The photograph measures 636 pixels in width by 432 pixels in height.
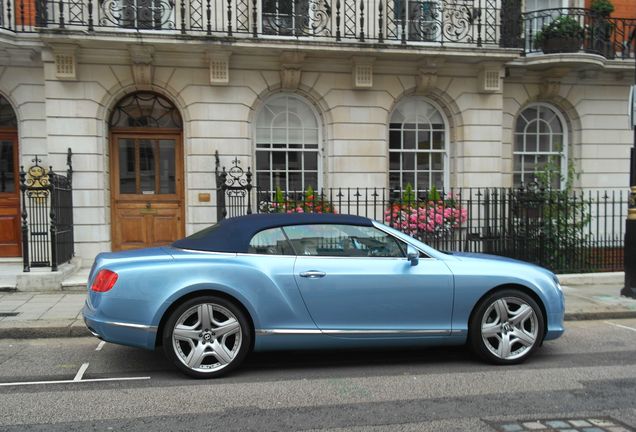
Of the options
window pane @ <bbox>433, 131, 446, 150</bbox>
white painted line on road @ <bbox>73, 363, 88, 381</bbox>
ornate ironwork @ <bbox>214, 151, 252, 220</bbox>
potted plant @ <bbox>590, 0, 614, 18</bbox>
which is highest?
potted plant @ <bbox>590, 0, 614, 18</bbox>

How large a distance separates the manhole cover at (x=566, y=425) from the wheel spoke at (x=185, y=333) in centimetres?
261

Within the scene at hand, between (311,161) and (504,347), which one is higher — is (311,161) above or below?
above

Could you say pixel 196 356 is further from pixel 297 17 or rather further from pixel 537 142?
pixel 537 142

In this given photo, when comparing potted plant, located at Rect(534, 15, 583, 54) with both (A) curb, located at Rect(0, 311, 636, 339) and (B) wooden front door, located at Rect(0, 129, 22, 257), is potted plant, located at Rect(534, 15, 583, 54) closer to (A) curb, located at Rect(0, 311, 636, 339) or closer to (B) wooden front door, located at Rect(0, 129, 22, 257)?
(A) curb, located at Rect(0, 311, 636, 339)

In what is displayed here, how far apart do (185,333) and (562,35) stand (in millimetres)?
11718

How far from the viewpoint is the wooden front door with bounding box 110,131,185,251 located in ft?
38.6

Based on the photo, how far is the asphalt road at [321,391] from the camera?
422 centimetres

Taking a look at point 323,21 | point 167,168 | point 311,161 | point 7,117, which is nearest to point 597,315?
point 311,161

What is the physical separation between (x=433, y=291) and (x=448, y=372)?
0.80 m

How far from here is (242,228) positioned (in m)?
5.59

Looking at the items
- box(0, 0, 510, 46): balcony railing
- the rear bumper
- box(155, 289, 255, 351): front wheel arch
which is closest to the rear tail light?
the rear bumper

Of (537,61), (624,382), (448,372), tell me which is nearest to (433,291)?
(448,372)

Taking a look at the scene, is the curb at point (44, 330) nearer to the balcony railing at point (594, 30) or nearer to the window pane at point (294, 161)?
the window pane at point (294, 161)

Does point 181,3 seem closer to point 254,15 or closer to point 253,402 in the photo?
point 254,15
